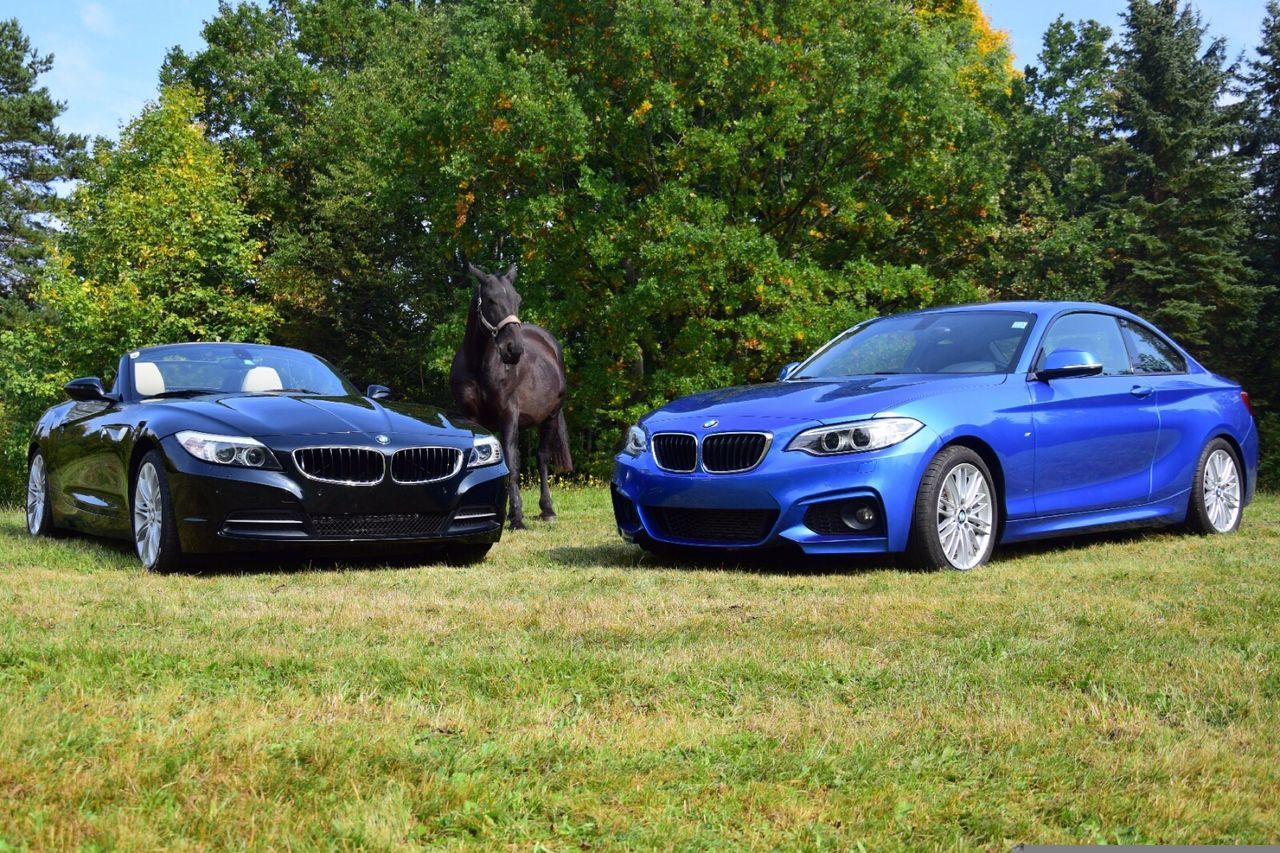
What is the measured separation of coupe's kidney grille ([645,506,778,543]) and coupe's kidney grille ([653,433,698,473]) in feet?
0.84

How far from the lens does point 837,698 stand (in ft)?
14.1

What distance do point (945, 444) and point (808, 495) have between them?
2.86ft

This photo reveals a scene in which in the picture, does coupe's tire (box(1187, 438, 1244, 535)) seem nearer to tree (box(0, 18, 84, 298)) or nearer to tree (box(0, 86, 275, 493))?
tree (box(0, 86, 275, 493))

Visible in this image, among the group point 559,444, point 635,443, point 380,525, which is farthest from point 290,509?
point 559,444

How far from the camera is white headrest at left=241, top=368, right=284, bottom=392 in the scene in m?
9.22

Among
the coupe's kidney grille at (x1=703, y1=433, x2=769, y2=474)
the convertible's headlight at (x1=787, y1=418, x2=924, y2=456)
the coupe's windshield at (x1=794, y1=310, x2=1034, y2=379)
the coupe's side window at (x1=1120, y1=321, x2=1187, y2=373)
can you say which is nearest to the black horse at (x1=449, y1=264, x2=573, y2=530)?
the coupe's windshield at (x1=794, y1=310, x2=1034, y2=379)

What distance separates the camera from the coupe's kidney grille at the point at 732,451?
7.58 metres

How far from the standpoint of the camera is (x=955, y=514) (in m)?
7.66

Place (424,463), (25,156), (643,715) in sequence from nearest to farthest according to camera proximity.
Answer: (643,715), (424,463), (25,156)

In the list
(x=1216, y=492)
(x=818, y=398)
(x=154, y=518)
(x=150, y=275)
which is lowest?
(x=1216, y=492)

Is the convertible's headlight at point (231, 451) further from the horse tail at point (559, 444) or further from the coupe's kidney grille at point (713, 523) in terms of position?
the horse tail at point (559, 444)

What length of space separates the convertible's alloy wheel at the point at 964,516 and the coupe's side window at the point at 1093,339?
4.02ft

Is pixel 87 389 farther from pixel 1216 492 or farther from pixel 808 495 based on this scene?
pixel 1216 492

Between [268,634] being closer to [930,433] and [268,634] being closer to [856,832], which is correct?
[856,832]
